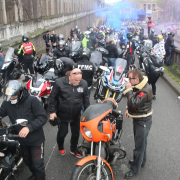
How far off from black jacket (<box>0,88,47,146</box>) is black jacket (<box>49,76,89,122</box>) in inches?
29.9

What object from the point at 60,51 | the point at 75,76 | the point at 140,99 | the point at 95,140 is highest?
the point at 75,76

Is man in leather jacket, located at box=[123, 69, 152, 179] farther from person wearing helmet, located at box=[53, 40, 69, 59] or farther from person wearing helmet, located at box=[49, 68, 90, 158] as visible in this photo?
person wearing helmet, located at box=[53, 40, 69, 59]

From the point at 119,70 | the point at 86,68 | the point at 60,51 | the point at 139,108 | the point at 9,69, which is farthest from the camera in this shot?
the point at 9,69

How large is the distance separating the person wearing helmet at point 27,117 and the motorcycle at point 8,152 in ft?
0.42

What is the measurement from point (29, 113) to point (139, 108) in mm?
1643

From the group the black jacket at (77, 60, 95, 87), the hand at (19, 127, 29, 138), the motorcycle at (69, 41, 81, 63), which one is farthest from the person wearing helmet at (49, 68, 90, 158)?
the motorcycle at (69, 41, 81, 63)

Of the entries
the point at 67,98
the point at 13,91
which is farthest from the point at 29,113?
the point at 67,98

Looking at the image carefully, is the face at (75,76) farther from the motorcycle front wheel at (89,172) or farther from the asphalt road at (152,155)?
the asphalt road at (152,155)

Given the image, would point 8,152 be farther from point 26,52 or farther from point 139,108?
point 26,52

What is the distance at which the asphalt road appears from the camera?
388 cm

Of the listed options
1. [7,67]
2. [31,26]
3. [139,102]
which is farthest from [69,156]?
[31,26]

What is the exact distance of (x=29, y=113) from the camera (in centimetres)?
315

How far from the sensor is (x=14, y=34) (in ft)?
44.6

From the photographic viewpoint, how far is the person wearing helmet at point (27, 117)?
2.96 meters
